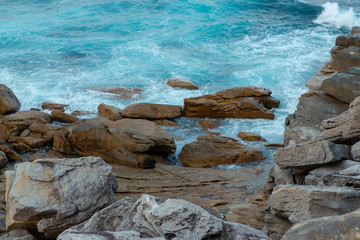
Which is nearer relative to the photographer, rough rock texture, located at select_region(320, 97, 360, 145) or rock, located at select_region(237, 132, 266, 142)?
rough rock texture, located at select_region(320, 97, 360, 145)

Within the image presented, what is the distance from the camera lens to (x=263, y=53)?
2142 centimetres

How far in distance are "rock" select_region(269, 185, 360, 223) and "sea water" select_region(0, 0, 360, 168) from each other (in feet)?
20.6

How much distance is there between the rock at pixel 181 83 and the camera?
17.2 metres

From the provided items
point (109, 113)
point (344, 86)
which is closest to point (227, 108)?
point (109, 113)

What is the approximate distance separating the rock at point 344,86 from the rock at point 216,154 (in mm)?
2481

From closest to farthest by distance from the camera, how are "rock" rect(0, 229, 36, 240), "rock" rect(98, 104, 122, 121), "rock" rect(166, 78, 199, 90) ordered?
"rock" rect(0, 229, 36, 240) → "rock" rect(98, 104, 122, 121) → "rock" rect(166, 78, 199, 90)

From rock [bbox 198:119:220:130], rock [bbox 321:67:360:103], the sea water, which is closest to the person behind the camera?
rock [bbox 321:67:360:103]

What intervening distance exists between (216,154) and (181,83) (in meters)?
6.93

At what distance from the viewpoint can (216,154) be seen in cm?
1096

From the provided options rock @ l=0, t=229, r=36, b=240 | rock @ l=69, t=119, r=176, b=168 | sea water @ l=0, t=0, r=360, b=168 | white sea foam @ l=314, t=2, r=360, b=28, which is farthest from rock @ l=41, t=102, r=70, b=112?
white sea foam @ l=314, t=2, r=360, b=28

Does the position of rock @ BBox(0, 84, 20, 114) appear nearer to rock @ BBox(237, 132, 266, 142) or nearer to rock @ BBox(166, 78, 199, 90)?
Answer: rock @ BBox(166, 78, 199, 90)

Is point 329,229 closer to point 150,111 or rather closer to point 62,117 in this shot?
point 150,111

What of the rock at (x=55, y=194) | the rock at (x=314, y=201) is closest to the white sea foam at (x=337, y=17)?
the rock at (x=314, y=201)

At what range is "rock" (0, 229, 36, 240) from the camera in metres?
5.03
